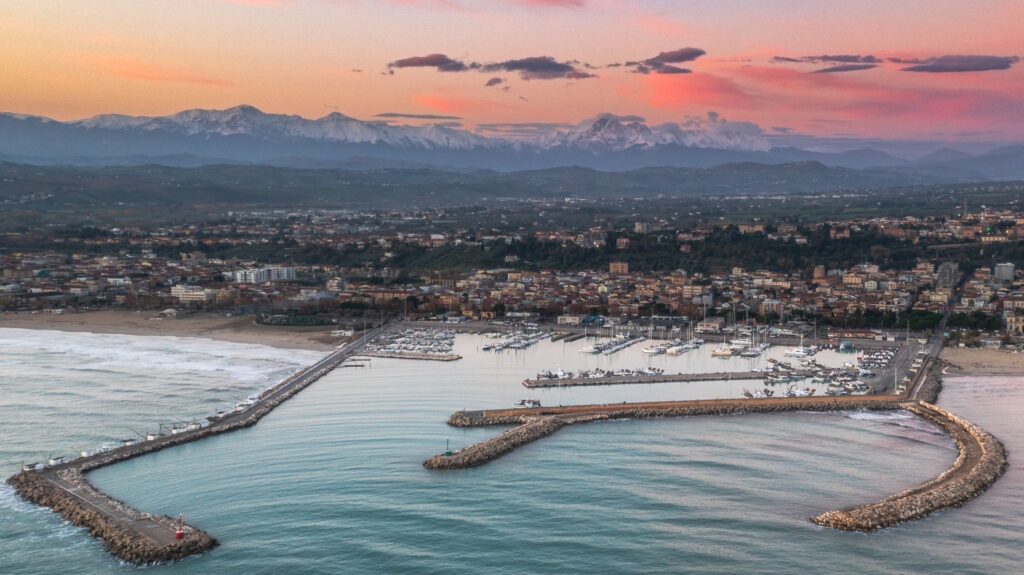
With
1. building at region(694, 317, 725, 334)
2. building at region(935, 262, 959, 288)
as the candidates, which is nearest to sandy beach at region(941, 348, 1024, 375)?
building at region(694, 317, 725, 334)

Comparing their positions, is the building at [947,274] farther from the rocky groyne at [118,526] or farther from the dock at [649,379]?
the rocky groyne at [118,526]

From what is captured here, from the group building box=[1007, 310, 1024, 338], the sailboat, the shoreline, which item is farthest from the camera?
building box=[1007, 310, 1024, 338]

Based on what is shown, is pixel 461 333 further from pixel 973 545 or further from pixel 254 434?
pixel 973 545

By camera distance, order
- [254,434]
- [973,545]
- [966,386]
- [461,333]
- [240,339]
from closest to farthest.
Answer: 1. [973,545]
2. [254,434]
3. [966,386]
4. [240,339]
5. [461,333]

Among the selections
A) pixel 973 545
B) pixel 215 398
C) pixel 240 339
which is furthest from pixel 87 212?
pixel 973 545

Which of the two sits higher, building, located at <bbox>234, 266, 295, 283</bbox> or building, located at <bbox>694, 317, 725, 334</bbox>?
building, located at <bbox>234, 266, 295, 283</bbox>

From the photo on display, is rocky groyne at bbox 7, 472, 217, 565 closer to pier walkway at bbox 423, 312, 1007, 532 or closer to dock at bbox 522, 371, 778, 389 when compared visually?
pier walkway at bbox 423, 312, 1007, 532

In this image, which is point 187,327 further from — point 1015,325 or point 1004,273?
point 1004,273
